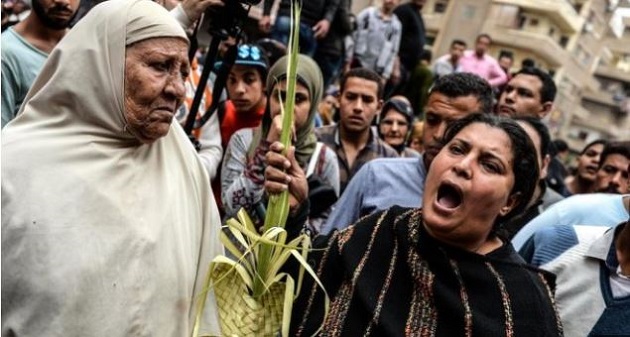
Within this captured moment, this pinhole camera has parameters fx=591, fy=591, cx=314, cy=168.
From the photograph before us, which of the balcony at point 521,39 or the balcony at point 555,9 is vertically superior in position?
the balcony at point 555,9

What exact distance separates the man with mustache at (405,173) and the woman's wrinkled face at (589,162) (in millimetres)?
3117

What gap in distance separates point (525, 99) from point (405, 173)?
164cm

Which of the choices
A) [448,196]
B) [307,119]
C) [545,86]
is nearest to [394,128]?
[545,86]

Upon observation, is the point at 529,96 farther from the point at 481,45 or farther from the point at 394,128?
the point at 481,45

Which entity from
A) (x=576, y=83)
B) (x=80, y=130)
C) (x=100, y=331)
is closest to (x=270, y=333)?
(x=100, y=331)

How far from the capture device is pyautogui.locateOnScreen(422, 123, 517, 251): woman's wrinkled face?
1.96 metres

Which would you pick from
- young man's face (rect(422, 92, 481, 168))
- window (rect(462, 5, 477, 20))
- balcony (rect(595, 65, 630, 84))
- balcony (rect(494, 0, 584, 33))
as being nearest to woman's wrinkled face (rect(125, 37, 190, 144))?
young man's face (rect(422, 92, 481, 168))

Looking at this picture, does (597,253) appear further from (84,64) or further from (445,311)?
(84,64)

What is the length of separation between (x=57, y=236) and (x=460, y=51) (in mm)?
9041

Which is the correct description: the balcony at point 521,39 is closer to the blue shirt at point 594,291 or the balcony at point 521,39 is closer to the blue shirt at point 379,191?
the blue shirt at point 379,191

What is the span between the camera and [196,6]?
2.71m

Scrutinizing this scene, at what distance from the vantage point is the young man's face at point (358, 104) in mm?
3820

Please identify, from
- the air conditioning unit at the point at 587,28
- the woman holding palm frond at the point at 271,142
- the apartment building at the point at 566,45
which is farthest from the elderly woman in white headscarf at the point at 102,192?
the air conditioning unit at the point at 587,28

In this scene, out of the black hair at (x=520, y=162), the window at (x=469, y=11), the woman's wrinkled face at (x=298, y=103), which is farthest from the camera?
the window at (x=469, y=11)
